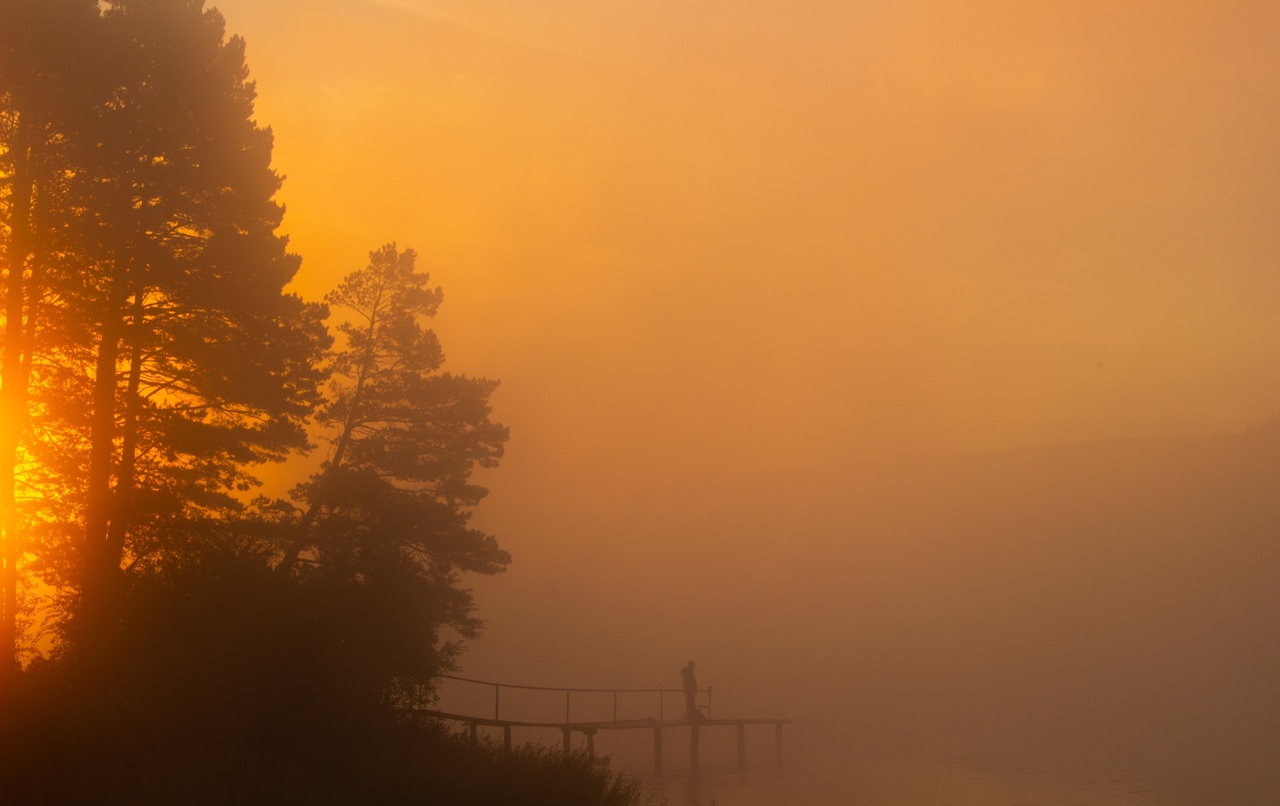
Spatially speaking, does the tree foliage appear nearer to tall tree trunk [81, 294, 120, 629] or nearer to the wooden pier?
tall tree trunk [81, 294, 120, 629]

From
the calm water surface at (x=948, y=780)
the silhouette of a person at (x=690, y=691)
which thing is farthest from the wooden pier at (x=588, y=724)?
the calm water surface at (x=948, y=780)

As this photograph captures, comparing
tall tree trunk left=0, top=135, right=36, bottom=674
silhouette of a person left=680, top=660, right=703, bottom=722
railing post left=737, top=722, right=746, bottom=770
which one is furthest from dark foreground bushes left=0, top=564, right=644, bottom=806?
railing post left=737, top=722, right=746, bottom=770

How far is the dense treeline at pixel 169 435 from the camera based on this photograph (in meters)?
18.5

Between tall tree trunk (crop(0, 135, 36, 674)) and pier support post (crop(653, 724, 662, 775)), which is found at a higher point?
tall tree trunk (crop(0, 135, 36, 674))

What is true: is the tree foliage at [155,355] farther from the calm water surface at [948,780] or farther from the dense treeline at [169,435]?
the calm water surface at [948,780]

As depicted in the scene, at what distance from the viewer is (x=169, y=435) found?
80.4ft

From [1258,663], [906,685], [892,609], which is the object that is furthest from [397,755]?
[892,609]

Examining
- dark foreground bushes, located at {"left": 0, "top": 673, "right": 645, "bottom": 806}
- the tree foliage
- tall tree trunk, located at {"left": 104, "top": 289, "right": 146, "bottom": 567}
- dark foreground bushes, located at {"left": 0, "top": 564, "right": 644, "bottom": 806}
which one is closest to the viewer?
dark foreground bushes, located at {"left": 0, "top": 673, "right": 645, "bottom": 806}

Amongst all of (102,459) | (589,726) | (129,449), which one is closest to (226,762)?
(102,459)

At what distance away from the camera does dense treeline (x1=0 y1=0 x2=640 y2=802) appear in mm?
18547

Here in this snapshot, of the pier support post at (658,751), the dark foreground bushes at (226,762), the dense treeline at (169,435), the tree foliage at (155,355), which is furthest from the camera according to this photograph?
the pier support post at (658,751)

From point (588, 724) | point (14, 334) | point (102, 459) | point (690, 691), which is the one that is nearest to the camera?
point (14, 334)

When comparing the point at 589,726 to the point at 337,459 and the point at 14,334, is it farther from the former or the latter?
the point at 14,334

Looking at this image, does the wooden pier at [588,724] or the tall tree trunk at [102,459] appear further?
the wooden pier at [588,724]
